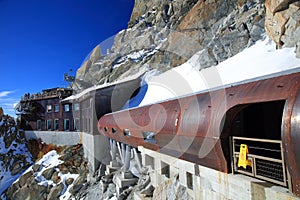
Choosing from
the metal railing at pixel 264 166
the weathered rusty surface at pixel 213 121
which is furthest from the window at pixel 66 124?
the metal railing at pixel 264 166

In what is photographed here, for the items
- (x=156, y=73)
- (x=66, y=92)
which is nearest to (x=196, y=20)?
(x=156, y=73)

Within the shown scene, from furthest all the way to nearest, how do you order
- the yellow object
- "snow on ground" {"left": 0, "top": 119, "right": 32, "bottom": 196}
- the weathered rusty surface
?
"snow on ground" {"left": 0, "top": 119, "right": 32, "bottom": 196} → the yellow object → the weathered rusty surface

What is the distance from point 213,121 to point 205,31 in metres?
30.7

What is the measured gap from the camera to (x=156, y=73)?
3316 cm

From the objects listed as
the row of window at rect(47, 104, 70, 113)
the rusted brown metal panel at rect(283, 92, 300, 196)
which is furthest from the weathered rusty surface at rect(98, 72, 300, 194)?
the row of window at rect(47, 104, 70, 113)

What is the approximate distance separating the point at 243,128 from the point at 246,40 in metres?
18.5

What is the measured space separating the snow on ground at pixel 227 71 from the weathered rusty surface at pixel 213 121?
9495 mm

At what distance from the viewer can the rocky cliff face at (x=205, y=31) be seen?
52.9 feet

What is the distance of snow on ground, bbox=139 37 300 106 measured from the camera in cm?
1493

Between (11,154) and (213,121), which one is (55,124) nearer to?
(11,154)

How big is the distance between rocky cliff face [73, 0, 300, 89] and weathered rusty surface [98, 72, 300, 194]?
11.3 meters

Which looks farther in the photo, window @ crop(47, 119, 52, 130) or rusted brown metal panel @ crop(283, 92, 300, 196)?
window @ crop(47, 119, 52, 130)

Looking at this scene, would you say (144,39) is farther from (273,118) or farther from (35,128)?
(273,118)

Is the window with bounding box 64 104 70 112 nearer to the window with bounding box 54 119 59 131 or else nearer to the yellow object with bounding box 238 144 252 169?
the window with bounding box 54 119 59 131
